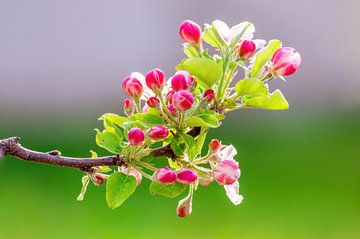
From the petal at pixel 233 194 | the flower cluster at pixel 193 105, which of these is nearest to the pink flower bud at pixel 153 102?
the flower cluster at pixel 193 105

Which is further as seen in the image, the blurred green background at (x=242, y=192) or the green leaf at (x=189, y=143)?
the blurred green background at (x=242, y=192)

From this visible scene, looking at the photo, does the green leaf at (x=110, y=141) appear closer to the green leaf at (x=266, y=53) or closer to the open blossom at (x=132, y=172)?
the open blossom at (x=132, y=172)

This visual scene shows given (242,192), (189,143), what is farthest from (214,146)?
(242,192)

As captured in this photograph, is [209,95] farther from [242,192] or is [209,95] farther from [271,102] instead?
[242,192]

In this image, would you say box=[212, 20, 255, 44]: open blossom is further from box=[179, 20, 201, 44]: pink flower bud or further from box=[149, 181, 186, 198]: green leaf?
box=[149, 181, 186, 198]: green leaf

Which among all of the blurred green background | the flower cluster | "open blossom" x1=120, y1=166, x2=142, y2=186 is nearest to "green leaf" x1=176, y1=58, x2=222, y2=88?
the flower cluster

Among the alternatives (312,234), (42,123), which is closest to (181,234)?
(312,234)
